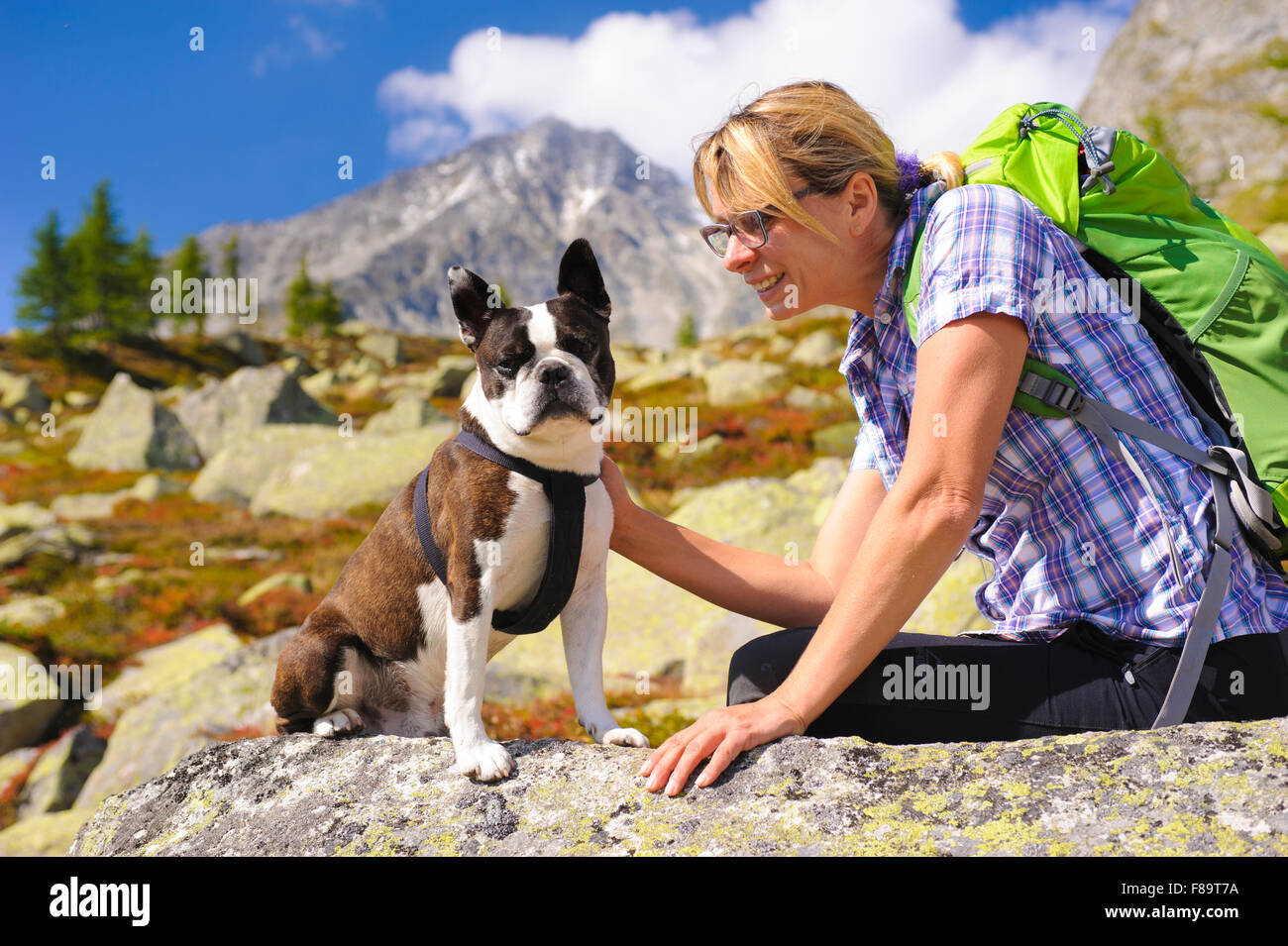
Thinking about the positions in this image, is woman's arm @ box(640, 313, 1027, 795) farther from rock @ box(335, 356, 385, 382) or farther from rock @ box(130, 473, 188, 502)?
rock @ box(335, 356, 385, 382)

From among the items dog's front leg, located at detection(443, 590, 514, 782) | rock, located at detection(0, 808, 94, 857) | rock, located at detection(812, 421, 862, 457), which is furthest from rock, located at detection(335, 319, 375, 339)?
dog's front leg, located at detection(443, 590, 514, 782)

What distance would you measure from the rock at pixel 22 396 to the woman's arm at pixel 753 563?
143 feet

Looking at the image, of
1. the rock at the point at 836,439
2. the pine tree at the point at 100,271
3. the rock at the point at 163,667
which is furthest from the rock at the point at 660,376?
the pine tree at the point at 100,271

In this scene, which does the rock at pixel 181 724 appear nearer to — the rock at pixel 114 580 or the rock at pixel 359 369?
the rock at pixel 114 580

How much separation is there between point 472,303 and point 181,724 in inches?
309

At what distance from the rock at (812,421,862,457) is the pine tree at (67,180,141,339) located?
52600 millimetres

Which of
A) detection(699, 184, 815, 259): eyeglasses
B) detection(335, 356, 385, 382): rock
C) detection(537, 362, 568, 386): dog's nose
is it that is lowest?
detection(537, 362, 568, 386): dog's nose

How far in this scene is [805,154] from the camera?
3166 millimetres

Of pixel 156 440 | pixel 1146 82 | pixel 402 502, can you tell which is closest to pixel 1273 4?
pixel 1146 82

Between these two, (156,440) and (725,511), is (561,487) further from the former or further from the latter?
(156,440)

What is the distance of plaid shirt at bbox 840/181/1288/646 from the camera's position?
2705 millimetres

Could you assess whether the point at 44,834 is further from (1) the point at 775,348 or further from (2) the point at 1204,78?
(2) the point at 1204,78

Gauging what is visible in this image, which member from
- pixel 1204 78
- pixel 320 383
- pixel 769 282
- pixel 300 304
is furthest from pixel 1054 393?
pixel 1204 78
